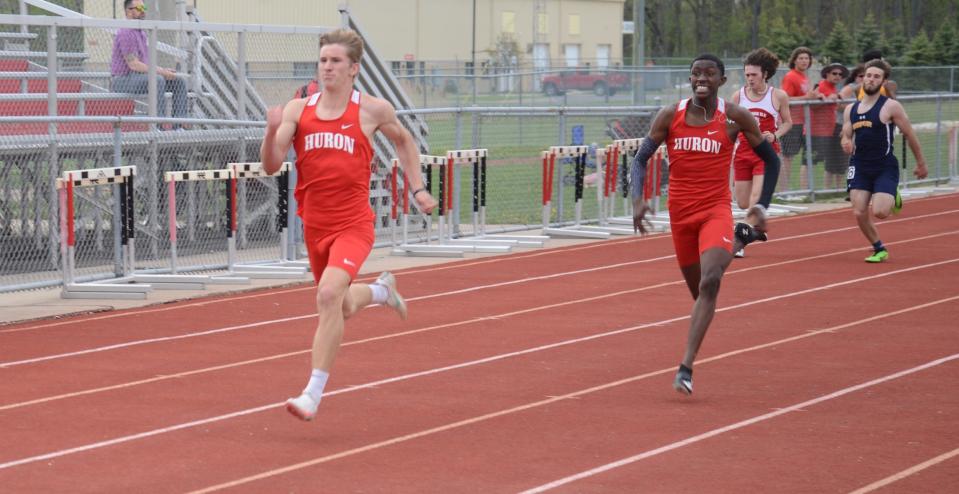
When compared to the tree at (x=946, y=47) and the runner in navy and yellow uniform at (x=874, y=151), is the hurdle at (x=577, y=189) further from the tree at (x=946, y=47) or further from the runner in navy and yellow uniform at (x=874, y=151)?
the tree at (x=946, y=47)

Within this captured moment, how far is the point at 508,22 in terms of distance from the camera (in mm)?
61938

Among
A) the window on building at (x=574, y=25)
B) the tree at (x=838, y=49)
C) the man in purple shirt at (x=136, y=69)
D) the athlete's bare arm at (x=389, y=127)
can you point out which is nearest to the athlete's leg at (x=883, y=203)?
the man in purple shirt at (x=136, y=69)

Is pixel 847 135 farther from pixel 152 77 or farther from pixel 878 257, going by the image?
pixel 152 77

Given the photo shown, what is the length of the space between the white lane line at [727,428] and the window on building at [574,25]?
5501cm

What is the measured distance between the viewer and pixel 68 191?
12070mm

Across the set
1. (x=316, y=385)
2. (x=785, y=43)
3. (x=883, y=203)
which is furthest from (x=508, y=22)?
(x=316, y=385)

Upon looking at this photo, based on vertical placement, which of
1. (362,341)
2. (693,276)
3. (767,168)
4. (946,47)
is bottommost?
(362,341)

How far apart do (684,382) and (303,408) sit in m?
2.35

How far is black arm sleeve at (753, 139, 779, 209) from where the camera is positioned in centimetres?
910

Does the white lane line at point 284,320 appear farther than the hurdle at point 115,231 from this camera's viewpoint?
No

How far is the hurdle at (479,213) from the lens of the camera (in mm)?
16683

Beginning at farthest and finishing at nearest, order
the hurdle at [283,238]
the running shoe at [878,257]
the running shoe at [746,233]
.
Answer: the running shoe at [878,257]
the hurdle at [283,238]
the running shoe at [746,233]

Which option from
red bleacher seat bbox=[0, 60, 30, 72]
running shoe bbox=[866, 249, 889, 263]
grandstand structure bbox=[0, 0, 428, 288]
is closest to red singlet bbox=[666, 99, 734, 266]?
grandstand structure bbox=[0, 0, 428, 288]

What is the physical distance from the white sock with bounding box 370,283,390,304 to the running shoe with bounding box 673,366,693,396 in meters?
1.70
